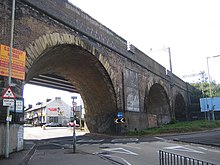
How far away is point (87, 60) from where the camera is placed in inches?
799

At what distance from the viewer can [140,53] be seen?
29.4 meters

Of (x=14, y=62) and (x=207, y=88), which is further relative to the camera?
(x=207, y=88)

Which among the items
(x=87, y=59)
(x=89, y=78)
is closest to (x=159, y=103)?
(x=89, y=78)

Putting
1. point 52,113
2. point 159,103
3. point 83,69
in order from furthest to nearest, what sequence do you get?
point 52,113 < point 159,103 < point 83,69

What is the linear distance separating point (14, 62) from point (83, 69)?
10.2 meters

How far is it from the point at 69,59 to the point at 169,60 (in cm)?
2870

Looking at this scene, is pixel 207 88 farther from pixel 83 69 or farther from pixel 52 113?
pixel 83 69

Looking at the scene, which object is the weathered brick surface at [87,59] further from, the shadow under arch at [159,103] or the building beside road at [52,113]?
the building beside road at [52,113]

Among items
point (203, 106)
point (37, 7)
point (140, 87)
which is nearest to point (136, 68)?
point (140, 87)

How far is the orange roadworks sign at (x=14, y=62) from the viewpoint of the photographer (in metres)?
11.6

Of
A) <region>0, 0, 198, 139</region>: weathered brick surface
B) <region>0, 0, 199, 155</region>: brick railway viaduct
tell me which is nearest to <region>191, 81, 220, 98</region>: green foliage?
<region>0, 0, 199, 155</region>: brick railway viaduct

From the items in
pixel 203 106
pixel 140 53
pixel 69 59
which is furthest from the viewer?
pixel 203 106

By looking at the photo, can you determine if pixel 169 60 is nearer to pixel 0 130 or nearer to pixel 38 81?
pixel 38 81

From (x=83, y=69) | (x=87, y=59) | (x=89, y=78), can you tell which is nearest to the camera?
(x=87, y=59)
